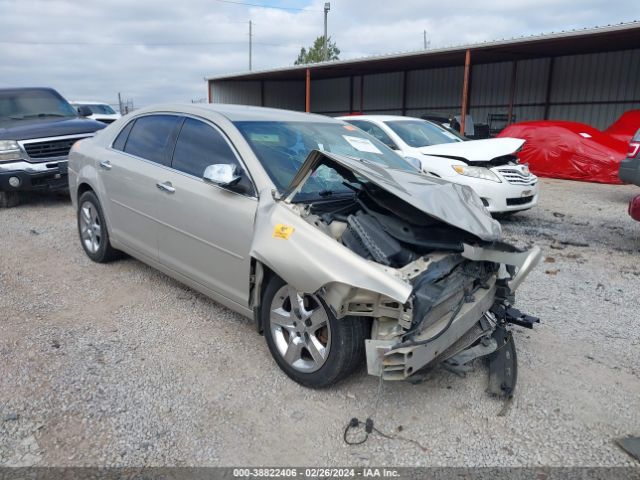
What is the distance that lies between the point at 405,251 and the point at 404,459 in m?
1.09

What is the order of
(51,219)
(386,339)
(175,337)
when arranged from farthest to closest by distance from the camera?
1. (51,219)
2. (175,337)
3. (386,339)

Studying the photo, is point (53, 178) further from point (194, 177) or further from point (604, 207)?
point (604, 207)

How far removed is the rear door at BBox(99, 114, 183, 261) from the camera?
4.17m

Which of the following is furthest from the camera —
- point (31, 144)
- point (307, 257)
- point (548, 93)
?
point (548, 93)

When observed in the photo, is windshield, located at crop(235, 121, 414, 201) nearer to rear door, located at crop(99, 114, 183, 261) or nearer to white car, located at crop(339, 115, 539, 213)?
rear door, located at crop(99, 114, 183, 261)

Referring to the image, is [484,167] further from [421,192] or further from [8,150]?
[8,150]

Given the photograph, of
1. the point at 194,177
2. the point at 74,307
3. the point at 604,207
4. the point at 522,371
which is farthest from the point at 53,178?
the point at 604,207

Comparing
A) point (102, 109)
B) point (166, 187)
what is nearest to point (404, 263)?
point (166, 187)

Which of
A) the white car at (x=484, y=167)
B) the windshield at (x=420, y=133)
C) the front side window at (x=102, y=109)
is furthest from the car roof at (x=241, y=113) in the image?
the front side window at (x=102, y=109)

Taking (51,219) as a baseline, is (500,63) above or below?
above

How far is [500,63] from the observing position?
69.1 ft

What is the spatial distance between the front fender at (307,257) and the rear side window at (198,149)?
639 mm

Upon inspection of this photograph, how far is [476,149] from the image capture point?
25.0ft

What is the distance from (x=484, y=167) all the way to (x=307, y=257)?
5372 millimetres
